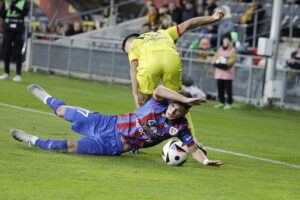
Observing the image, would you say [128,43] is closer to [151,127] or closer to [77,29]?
[151,127]

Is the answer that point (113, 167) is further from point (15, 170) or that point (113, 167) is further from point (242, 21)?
point (242, 21)

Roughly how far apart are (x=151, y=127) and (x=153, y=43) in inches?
75.9

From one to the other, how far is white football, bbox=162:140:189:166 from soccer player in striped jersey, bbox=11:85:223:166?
0.10 metres

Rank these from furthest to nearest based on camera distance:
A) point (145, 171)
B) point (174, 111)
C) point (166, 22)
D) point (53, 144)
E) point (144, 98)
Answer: point (166, 22) < point (144, 98) < point (53, 144) < point (174, 111) < point (145, 171)

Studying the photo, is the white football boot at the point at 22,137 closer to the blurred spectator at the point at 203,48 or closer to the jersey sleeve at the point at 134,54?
the jersey sleeve at the point at 134,54

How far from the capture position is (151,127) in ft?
32.3

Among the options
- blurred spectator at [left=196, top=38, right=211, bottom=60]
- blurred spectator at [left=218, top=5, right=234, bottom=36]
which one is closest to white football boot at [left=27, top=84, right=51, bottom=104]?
blurred spectator at [left=196, top=38, right=211, bottom=60]

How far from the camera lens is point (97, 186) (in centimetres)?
780

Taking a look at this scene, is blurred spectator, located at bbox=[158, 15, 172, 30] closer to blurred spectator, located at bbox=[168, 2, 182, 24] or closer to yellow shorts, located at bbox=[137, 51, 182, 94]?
blurred spectator, located at bbox=[168, 2, 182, 24]

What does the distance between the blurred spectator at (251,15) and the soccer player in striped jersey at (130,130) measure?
17868 mm

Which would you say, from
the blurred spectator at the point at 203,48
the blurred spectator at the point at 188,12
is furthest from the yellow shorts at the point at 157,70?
the blurred spectator at the point at 188,12

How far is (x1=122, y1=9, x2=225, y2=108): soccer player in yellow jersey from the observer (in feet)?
37.1

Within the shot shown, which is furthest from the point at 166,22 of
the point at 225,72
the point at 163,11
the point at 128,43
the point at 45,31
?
the point at 128,43

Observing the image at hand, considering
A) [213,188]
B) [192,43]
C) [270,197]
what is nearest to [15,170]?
[213,188]
